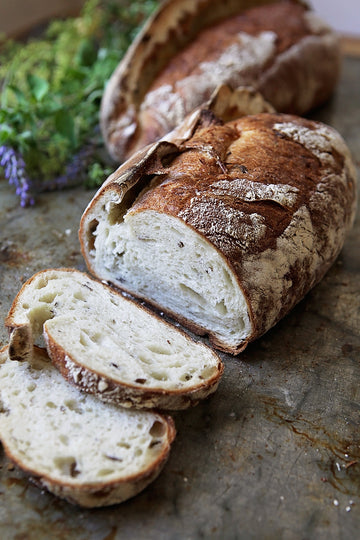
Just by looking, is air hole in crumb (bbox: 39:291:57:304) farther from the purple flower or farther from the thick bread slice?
the purple flower

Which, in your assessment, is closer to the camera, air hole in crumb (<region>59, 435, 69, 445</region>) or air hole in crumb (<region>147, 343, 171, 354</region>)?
air hole in crumb (<region>59, 435, 69, 445</region>)

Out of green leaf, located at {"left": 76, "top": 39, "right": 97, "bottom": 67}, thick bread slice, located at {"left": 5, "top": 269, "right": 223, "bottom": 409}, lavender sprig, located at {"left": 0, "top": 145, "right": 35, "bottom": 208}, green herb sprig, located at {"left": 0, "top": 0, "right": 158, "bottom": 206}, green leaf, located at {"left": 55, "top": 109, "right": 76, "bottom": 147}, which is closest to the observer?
thick bread slice, located at {"left": 5, "top": 269, "right": 223, "bottom": 409}

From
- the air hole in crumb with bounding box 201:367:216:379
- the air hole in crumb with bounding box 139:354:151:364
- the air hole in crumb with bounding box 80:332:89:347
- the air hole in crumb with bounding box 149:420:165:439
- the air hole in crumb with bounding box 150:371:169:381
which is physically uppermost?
the air hole in crumb with bounding box 80:332:89:347

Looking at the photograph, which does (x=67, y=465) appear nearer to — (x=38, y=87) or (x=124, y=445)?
(x=124, y=445)

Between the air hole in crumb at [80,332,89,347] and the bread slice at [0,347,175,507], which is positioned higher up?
the air hole in crumb at [80,332,89,347]

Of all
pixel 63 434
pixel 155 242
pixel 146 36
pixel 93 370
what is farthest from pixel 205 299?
pixel 146 36

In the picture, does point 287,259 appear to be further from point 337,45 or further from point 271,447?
point 337,45

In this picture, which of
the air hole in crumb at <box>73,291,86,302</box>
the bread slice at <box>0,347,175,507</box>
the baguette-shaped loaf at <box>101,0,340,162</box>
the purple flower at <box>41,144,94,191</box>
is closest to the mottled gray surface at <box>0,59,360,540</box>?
the bread slice at <box>0,347,175,507</box>

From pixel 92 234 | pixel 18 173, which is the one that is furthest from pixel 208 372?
pixel 18 173
